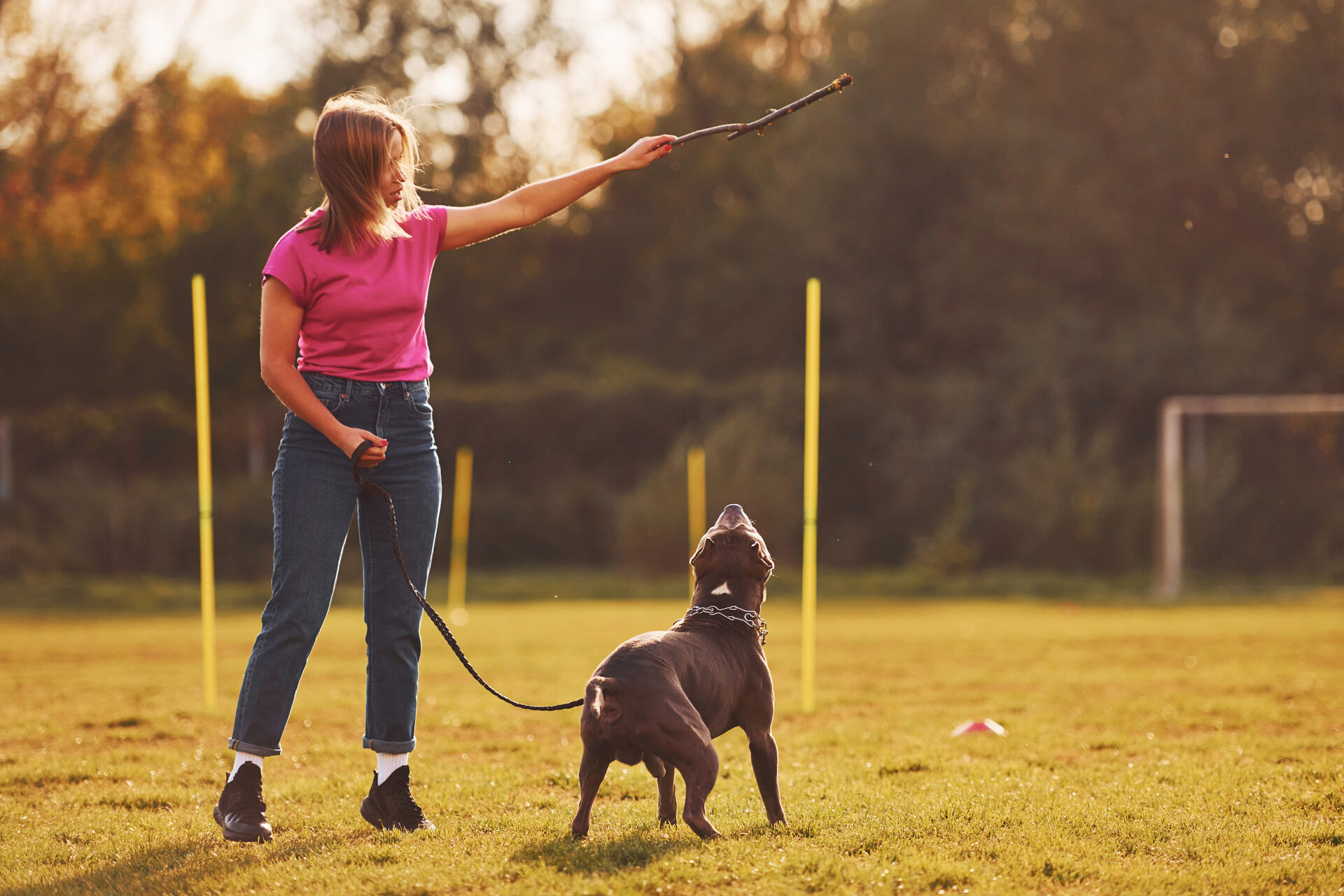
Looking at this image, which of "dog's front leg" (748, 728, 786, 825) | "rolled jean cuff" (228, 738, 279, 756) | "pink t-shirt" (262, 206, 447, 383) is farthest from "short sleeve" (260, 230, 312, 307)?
"dog's front leg" (748, 728, 786, 825)

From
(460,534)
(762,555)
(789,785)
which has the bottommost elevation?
(789,785)

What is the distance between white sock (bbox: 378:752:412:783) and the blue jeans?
1.1 inches

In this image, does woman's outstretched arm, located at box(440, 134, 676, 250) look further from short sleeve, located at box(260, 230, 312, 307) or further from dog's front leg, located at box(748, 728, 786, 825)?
dog's front leg, located at box(748, 728, 786, 825)

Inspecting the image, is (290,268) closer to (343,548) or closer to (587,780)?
(343,548)

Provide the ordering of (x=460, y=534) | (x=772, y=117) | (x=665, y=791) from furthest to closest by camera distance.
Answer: (x=460, y=534) < (x=772, y=117) < (x=665, y=791)

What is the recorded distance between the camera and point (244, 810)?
3.76 metres

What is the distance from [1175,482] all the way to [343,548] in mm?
14953

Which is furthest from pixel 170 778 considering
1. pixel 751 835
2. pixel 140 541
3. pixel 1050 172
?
pixel 1050 172

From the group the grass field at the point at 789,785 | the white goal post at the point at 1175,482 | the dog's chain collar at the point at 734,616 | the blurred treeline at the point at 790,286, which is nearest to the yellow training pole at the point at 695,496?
the blurred treeline at the point at 790,286

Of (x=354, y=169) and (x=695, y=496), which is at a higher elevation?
(x=354, y=169)

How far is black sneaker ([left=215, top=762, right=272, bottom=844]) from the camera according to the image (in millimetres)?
3740

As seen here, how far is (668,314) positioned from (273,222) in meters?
8.98

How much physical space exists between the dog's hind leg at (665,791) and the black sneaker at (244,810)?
1165 millimetres

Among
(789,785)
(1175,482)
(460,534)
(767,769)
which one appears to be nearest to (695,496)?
(460,534)
